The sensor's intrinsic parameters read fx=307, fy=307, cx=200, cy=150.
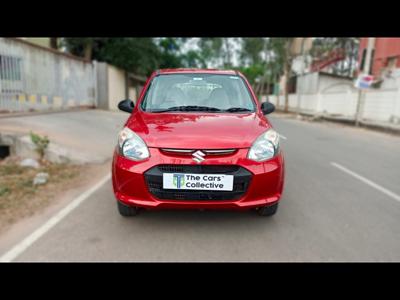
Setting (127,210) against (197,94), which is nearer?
(127,210)

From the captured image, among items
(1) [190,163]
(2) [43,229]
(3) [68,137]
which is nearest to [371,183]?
(1) [190,163]

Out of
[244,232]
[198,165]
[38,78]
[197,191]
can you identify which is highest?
[38,78]

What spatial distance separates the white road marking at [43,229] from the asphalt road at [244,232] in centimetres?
6

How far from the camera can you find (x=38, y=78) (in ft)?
36.2

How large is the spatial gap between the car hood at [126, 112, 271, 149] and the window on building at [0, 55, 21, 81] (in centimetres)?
779

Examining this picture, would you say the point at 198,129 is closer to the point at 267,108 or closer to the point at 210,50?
the point at 267,108

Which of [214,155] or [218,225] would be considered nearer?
[214,155]

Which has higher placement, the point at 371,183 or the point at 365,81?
the point at 365,81

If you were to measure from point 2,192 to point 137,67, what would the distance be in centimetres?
1698

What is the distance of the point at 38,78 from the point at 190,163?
10.4 m

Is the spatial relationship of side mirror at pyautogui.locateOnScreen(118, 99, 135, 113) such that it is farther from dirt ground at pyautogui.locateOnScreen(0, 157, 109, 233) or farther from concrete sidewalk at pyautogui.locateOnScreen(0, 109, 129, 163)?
concrete sidewalk at pyautogui.locateOnScreen(0, 109, 129, 163)

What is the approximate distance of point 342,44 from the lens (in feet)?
117
